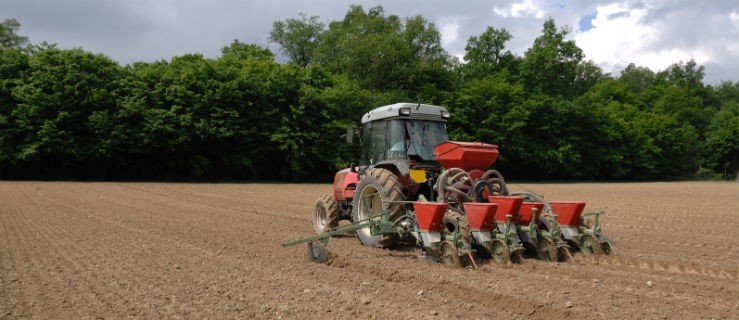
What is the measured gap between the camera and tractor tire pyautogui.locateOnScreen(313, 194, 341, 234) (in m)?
9.37

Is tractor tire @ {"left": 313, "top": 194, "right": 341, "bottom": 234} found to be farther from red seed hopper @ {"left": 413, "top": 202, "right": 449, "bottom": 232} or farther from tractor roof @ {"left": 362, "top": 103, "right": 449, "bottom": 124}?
red seed hopper @ {"left": 413, "top": 202, "right": 449, "bottom": 232}

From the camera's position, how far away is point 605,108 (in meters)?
53.1

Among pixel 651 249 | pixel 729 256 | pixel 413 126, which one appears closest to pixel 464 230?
pixel 413 126

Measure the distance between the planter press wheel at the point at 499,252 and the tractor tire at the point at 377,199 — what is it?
141cm

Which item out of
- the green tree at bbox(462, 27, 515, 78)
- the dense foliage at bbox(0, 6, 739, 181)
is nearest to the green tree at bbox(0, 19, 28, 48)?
the dense foliage at bbox(0, 6, 739, 181)

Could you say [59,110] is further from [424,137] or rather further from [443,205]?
[443,205]

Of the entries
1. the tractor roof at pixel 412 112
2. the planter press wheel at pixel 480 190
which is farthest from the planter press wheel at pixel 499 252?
the tractor roof at pixel 412 112

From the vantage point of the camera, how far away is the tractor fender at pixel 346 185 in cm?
927

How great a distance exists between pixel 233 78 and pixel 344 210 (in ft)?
84.4

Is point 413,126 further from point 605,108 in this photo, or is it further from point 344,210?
point 605,108

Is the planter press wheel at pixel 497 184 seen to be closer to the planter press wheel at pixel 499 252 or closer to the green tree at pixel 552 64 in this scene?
the planter press wheel at pixel 499 252

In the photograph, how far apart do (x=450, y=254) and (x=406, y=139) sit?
7.56ft

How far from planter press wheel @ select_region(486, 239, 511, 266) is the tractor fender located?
3.23 m

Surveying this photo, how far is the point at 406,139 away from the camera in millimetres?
8148
